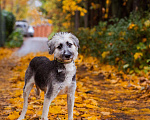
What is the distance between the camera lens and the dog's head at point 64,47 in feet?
8.92

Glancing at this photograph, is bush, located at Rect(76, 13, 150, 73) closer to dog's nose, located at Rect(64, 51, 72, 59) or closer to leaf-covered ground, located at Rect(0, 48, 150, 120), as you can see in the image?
leaf-covered ground, located at Rect(0, 48, 150, 120)

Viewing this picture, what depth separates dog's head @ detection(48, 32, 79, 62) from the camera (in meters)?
2.72

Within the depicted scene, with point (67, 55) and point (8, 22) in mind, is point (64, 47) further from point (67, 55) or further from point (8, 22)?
point (8, 22)

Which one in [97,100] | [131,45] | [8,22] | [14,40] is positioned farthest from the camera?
[8,22]

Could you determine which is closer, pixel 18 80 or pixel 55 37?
pixel 55 37

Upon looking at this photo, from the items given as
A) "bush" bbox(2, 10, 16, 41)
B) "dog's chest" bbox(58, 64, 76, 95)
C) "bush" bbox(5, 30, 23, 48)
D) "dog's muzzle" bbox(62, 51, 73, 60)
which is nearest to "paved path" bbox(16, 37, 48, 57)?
"bush" bbox(5, 30, 23, 48)

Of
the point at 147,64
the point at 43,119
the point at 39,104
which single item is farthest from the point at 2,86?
the point at 147,64

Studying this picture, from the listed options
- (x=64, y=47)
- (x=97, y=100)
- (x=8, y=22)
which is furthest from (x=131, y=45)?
(x=8, y=22)

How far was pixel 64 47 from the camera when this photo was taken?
276 centimetres

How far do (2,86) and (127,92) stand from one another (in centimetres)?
318

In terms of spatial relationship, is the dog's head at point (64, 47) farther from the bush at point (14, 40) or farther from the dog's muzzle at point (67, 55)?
the bush at point (14, 40)

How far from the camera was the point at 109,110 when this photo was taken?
4.34 meters

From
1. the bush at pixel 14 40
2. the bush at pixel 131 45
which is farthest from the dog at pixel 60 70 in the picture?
the bush at pixel 14 40

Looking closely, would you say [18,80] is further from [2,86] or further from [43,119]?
[43,119]
